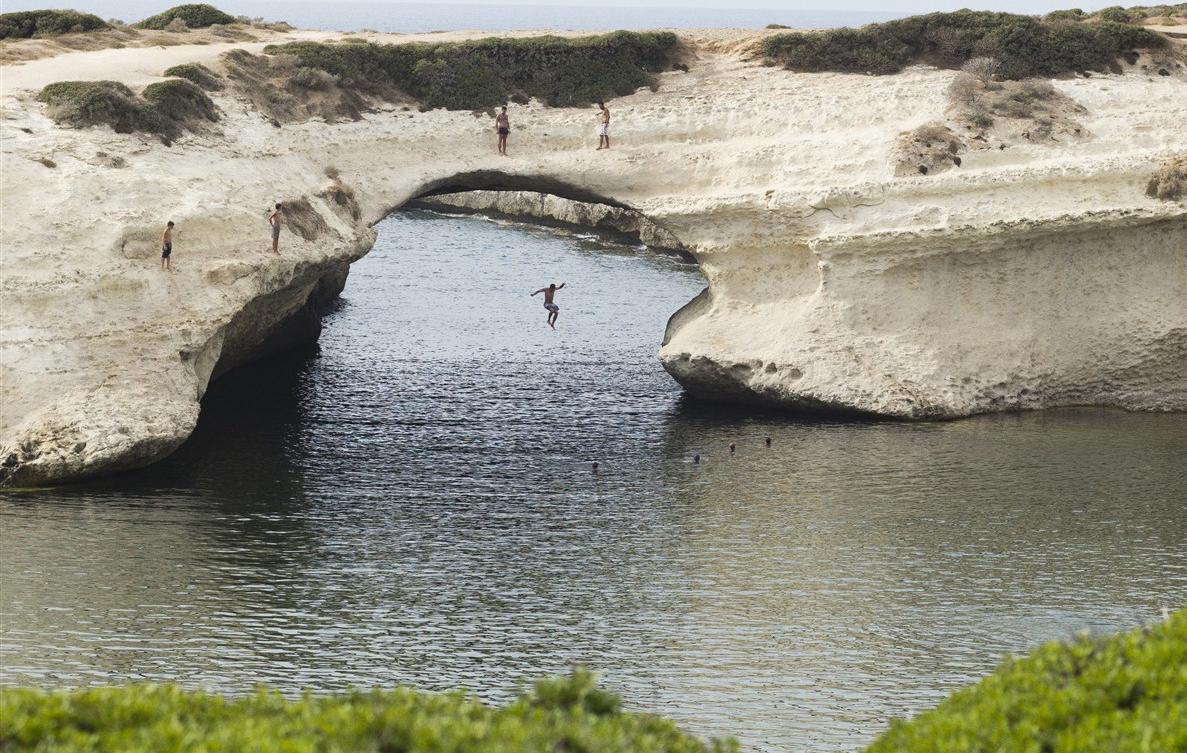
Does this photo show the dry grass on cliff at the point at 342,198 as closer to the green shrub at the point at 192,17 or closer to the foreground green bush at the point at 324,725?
the green shrub at the point at 192,17

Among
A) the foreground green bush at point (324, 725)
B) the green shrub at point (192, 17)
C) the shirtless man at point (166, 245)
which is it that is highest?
the green shrub at point (192, 17)

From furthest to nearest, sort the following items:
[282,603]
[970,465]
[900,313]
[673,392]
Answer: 1. [673,392]
2. [900,313]
3. [970,465]
4. [282,603]

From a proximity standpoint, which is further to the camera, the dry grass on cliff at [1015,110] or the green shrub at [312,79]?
the green shrub at [312,79]

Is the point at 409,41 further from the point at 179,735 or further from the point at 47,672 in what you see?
the point at 179,735

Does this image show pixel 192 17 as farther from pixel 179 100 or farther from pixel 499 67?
pixel 179 100

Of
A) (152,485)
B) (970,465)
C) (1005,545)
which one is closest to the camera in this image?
(1005,545)

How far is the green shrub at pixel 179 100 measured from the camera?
48250 mm

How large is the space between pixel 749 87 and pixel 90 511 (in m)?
30.2

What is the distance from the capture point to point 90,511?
123 ft

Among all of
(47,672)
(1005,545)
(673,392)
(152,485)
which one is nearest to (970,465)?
(1005,545)

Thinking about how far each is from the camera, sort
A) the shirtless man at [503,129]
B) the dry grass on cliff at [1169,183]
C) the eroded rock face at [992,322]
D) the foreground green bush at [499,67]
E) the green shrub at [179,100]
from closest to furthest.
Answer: the dry grass on cliff at [1169,183] < the green shrub at [179,100] < the eroded rock face at [992,322] < the shirtless man at [503,129] < the foreground green bush at [499,67]

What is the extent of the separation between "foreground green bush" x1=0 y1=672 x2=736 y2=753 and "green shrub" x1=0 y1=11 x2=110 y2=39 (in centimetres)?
4889

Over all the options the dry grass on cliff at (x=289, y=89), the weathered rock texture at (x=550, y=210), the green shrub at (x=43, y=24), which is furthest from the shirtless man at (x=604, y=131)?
the weathered rock texture at (x=550, y=210)

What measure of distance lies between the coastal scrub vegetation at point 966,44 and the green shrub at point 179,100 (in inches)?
873
